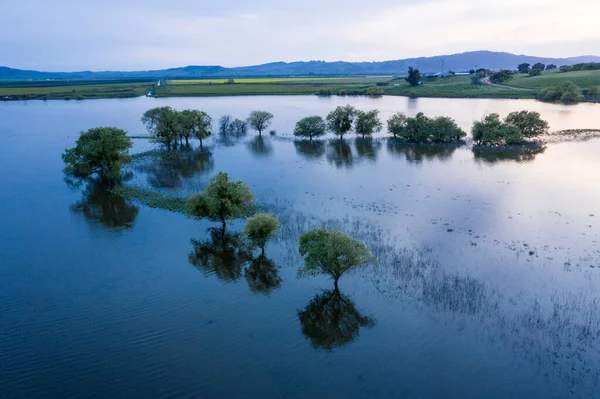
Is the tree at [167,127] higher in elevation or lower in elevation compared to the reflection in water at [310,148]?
higher

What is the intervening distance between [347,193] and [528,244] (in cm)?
1819

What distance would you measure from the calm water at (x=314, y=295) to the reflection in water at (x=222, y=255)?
0.16 metres

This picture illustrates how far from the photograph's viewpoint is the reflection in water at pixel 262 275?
26.4 m

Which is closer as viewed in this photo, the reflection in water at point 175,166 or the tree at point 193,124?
the reflection in water at point 175,166

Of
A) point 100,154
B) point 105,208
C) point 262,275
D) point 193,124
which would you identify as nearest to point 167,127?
point 193,124

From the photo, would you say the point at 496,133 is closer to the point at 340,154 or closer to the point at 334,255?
the point at 340,154

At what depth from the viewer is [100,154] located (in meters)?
48.2

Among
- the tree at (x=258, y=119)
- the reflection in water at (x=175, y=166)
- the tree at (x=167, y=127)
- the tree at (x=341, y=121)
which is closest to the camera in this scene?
the reflection in water at (x=175, y=166)

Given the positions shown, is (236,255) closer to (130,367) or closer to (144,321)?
(144,321)

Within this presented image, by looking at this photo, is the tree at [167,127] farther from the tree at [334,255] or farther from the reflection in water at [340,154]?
the tree at [334,255]

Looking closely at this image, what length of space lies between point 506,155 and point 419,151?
12.2m

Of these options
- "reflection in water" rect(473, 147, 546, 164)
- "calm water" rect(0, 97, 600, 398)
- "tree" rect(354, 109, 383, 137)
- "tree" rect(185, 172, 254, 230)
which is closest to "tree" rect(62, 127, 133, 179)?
"calm water" rect(0, 97, 600, 398)

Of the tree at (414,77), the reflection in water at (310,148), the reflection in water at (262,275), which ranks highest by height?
the tree at (414,77)

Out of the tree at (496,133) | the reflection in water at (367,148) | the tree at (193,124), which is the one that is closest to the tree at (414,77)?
the reflection in water at (367,148)
